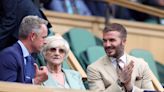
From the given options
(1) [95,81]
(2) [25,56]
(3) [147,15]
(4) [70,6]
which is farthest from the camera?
(3) [147,15]

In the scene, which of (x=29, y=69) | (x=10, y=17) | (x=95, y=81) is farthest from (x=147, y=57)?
(x=29, y=69)

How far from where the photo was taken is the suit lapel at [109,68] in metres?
6.45

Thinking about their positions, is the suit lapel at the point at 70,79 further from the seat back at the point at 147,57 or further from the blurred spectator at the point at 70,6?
the blurred spectator at the point at 70,6

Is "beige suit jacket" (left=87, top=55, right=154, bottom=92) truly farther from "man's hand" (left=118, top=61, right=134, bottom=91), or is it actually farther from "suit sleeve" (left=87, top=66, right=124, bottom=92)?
"man's hand" (left=118, top=61, right=134, bottom=91)

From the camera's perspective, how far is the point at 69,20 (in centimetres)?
933

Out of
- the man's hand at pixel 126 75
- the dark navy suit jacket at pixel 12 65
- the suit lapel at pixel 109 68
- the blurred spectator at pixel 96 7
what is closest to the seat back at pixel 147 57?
the blurred spectator at pixel 96 7

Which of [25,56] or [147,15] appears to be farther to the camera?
[147,15]

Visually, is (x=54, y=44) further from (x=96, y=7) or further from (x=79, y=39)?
(x=96, y=7)

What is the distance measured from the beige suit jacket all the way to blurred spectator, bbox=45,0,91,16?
10.2ft

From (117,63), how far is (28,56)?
122 centimetres

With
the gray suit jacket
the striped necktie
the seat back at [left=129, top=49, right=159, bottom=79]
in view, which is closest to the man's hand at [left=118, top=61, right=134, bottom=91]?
the gray suit jacket

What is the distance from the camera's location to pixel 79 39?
861 cm

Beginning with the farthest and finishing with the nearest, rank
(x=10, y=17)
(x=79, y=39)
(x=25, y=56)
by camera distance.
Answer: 1. (x=79, y=39)
2. (x=10, y=17)
3. (x=25, y=56)

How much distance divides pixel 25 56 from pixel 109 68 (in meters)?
1.21
